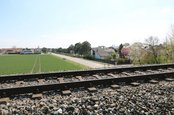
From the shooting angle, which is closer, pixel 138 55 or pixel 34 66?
pixel 34 66

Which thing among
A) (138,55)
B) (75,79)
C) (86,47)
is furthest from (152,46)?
(86,47)

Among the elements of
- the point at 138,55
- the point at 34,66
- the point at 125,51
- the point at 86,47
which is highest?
the point at 86,47

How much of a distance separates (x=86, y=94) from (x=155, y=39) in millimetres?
69443

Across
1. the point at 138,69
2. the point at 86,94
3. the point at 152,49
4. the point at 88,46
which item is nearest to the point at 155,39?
the point at 152,49

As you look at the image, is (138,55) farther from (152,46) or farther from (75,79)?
(75,79)

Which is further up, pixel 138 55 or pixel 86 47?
pixel 86 47

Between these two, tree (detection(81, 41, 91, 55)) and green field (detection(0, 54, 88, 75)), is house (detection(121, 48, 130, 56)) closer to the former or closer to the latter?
green field (detection(0, 54, 88, 75))

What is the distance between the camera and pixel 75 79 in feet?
29.7

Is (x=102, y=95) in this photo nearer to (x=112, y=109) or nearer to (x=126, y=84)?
(x=112, y=109)

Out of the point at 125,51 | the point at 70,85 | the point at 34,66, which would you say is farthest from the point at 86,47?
the point at 70,85

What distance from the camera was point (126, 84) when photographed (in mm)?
7848

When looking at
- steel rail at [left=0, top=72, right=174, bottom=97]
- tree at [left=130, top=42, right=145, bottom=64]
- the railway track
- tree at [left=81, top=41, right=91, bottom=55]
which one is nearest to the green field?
tree at [left=130, top=42, right=145, bottom=64]

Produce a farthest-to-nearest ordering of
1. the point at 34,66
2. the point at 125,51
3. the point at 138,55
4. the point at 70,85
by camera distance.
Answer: the point at 125,51
the point at 138,55
the point at 34,66
the point at 70,85

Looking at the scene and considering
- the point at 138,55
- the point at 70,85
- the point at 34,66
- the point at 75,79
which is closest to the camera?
the point at 70,85
